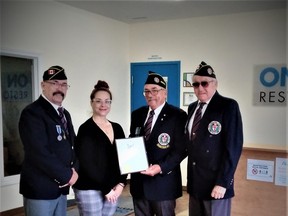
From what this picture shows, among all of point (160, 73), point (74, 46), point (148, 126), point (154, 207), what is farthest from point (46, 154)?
point (160, 73)

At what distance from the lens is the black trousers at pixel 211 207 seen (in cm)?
212

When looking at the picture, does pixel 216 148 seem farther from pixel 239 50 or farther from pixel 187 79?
pixel 187 79

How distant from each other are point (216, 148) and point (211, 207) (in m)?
0.40

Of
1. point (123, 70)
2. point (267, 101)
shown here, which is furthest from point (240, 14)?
point (123, 70)

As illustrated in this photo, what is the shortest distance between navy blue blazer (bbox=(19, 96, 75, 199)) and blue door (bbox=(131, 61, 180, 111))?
3.26 m

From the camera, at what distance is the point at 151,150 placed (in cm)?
231

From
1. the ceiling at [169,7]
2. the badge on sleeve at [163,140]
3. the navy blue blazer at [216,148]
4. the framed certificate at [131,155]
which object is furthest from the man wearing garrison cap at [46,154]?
the ceiling at [169,7]

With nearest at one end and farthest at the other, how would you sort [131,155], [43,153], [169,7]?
[43,153] < [131,155] < [169,7]

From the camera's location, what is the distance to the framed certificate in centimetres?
220

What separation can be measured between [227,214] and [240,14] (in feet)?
11.0

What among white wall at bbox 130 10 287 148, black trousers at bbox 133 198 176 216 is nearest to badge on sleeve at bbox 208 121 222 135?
black trousers at bbox 133 198 176 216

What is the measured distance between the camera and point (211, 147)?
2121 millimetres

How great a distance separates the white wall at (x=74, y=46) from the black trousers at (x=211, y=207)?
2.44 metres

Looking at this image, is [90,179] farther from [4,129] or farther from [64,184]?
[4,129]
